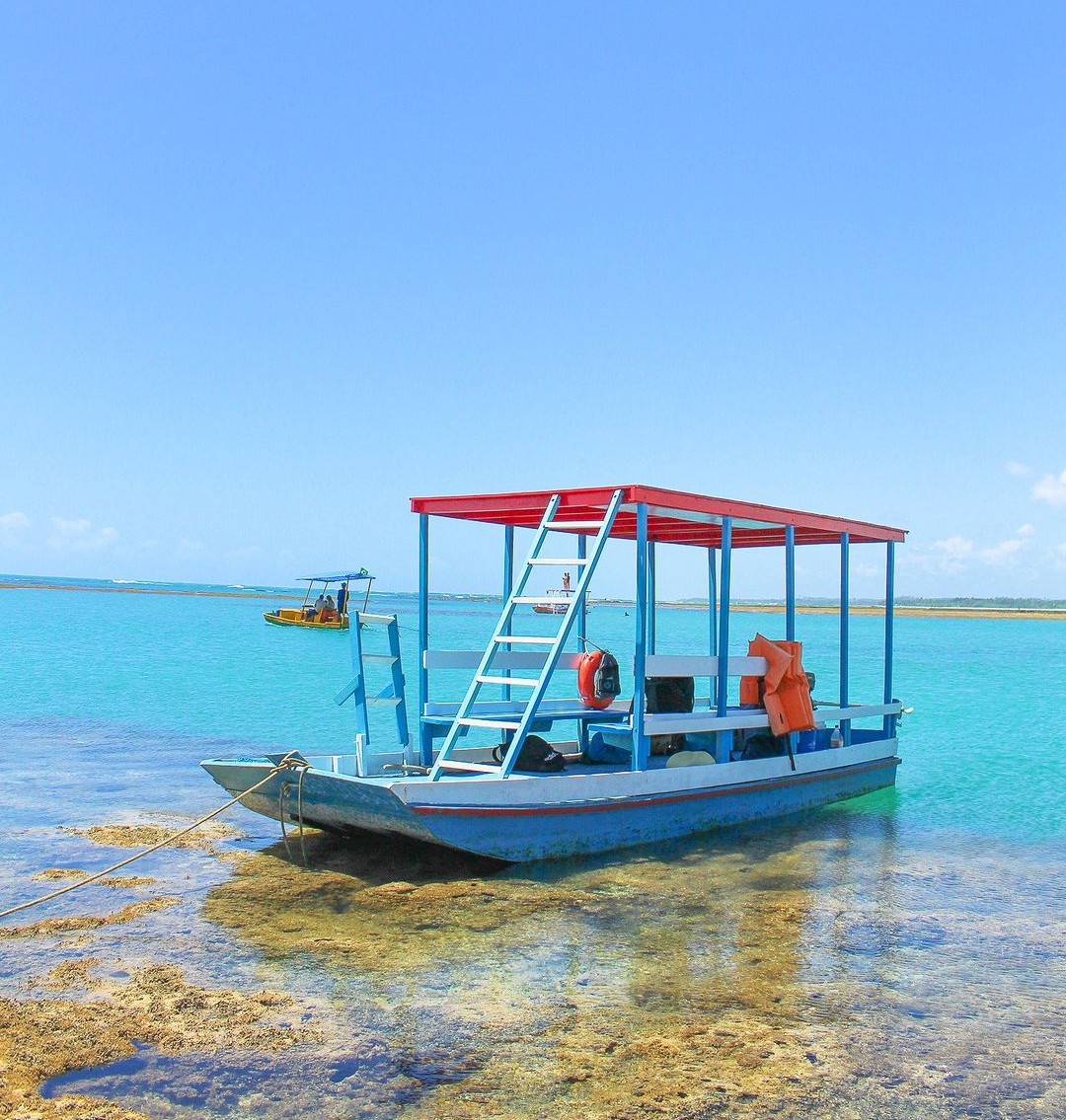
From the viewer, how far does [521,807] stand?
7.84 m

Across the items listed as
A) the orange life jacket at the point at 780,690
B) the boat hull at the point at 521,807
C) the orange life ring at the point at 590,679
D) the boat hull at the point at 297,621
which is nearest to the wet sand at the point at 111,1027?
the boat hull at the point at 521,807

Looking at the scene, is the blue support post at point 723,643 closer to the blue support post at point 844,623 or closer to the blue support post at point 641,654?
the blue support post at point 641,654

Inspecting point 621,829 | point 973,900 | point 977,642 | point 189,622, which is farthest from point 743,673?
point 977,642

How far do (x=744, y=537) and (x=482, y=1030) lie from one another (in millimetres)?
8037

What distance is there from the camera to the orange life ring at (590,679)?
377 inches

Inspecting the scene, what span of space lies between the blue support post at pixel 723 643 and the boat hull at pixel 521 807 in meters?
0.34

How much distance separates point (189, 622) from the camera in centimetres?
6066

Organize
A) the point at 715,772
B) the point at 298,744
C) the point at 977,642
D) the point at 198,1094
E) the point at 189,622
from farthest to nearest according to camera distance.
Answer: the point at 977,642
the point at 189,622
the point at 298,744
the point at 715,772
the point at 198,1094

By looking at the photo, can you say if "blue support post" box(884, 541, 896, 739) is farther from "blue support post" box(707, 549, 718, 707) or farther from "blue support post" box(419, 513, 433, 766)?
"blue support post" box(419, 513, 433, 766)

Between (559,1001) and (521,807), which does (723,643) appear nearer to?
(521,807)

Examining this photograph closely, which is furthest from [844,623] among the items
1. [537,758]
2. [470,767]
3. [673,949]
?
[673,949]

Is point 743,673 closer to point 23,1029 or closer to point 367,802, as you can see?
point 367,802

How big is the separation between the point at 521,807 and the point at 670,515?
9.73 ft

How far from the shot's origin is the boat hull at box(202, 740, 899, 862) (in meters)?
7.41
